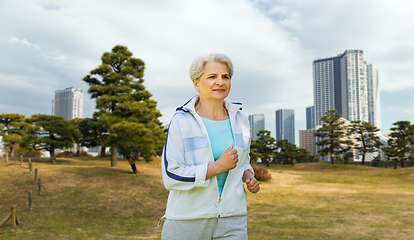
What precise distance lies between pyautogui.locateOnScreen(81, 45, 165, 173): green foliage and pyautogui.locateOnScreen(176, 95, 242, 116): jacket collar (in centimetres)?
919

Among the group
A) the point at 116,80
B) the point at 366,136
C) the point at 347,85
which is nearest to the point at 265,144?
the point at 366,136

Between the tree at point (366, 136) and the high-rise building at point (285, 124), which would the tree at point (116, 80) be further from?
the high-rise building at point (285, 124)

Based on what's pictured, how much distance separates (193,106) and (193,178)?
41cm

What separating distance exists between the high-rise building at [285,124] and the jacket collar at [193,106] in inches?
4874

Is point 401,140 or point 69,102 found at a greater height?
point 69,102

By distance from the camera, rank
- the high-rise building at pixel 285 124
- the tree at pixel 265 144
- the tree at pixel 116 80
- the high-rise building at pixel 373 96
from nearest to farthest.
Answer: the tree at pixel 116 80
the tree at pixel 265 144
the high-rise building at pixel 373 96
the high-rise building at pixel 285 124

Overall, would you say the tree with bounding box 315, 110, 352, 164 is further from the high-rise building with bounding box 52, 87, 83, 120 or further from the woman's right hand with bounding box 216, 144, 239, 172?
the high-rise building with bounding box 52, 87, 83, 120

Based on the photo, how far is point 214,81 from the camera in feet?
4.82

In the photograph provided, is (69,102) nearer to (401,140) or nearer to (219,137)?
(401,140)

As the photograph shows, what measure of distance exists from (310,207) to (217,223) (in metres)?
8.07

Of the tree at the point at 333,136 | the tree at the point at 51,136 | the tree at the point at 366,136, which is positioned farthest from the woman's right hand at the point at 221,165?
the tree at the point at 366,136

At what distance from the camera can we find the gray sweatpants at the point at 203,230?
133cm

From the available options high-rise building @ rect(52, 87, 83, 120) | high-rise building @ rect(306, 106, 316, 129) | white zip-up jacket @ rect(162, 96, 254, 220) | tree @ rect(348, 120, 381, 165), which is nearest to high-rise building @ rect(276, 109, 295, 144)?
high-rise building @ rect(306, 106, 316, 129)

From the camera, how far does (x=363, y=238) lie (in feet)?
16.8
